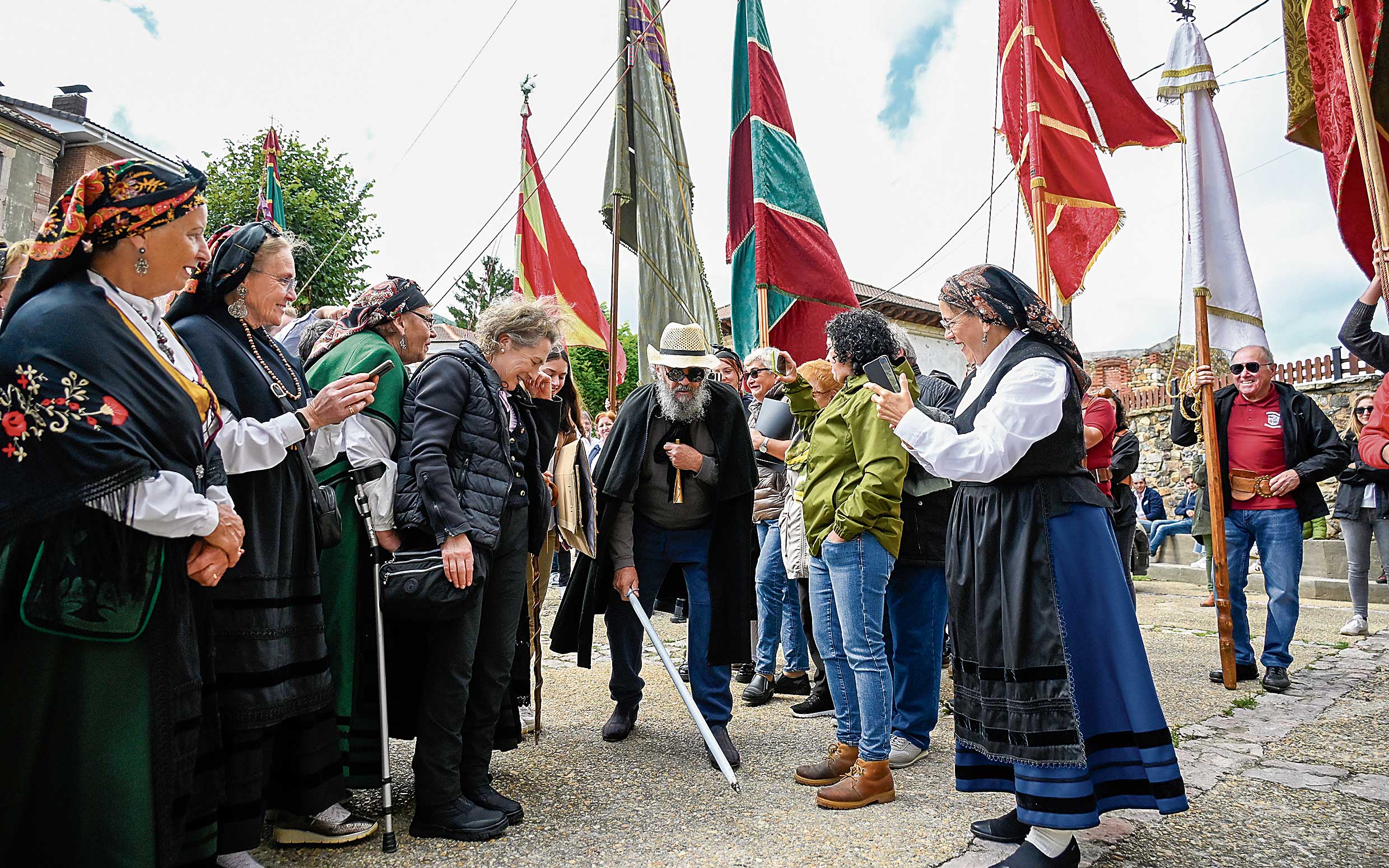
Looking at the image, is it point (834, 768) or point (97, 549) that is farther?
point (834, 768)

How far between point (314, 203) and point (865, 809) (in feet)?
65.9

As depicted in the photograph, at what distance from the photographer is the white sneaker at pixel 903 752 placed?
150 inches

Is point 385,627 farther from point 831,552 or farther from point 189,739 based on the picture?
point 831,552

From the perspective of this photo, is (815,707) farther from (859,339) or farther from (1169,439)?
(1169,439)

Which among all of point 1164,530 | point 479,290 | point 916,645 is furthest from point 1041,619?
point 479,290

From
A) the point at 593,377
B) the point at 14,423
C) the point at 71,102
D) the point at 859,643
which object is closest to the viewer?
the point at 14,423

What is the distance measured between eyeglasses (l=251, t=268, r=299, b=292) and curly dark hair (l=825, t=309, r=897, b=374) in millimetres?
2154

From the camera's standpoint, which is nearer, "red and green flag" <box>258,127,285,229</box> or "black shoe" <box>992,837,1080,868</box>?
"black shoe" <box>992,837,1080,868</box>

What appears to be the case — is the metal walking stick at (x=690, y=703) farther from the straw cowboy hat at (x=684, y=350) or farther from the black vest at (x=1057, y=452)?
the black vest at (x=1057, y=452)

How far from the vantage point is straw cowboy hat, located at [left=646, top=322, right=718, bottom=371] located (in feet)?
13.9

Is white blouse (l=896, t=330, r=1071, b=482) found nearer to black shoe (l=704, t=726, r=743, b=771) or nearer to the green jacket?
the green jacket

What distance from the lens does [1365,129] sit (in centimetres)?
331

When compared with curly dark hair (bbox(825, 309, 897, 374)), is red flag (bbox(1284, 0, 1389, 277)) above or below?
above

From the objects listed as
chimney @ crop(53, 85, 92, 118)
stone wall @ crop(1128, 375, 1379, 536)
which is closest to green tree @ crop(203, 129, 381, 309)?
chimney @ crop(53, 85, 92, 118)
